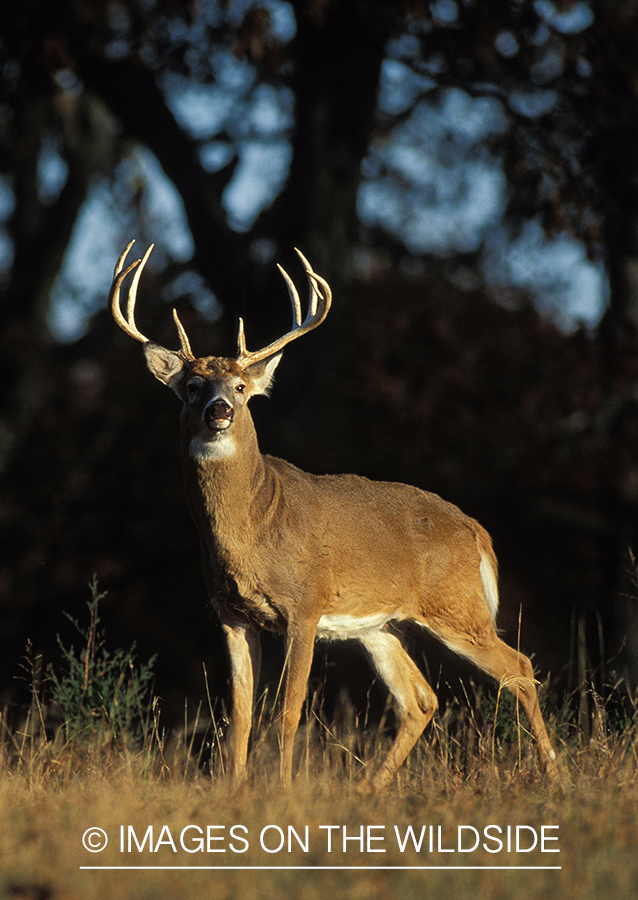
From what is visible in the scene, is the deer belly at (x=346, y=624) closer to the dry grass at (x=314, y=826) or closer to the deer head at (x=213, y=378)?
the dry grass at (x=314, y=826)

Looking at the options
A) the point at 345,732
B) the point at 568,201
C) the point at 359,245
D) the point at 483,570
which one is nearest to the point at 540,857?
the point at 483,570

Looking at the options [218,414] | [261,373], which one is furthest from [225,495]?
[261,373]

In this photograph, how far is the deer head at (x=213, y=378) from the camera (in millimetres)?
4917

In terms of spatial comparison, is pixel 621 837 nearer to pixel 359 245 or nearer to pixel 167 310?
pixel 359 245

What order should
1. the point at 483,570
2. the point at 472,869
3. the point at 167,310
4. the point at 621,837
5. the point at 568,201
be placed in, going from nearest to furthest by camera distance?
the point at 472,869 → the point at 621,837 → the point at 483,570 → the point at 568,201 → the point at 167,310

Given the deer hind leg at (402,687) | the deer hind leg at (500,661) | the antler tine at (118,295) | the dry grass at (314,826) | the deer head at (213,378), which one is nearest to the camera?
the dry grass at (314,826)

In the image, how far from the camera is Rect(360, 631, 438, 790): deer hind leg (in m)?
5.76

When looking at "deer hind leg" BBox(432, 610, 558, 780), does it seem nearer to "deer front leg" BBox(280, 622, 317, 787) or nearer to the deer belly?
the deer belly

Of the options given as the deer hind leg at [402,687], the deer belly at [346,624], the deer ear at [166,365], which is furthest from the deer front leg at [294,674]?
the deer ear at [166,365]

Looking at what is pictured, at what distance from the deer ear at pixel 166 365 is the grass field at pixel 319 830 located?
1690mm

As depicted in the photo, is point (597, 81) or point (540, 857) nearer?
point (540, 857)

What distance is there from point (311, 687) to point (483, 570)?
11.5 ft

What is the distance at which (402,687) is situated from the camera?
231 inches

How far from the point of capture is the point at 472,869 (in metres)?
3.23
